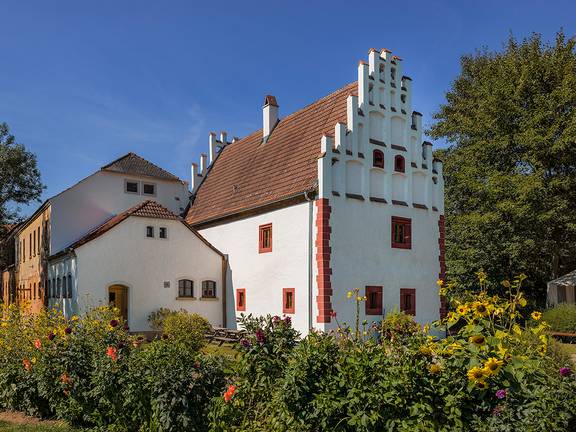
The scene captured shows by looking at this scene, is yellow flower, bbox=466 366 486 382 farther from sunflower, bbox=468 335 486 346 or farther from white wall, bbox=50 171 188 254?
white wall, bbox=50 171 188 254

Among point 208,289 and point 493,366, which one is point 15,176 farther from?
point 493,366

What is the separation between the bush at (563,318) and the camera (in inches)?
954

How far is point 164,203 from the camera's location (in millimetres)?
31031

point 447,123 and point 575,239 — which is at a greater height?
point 447,123

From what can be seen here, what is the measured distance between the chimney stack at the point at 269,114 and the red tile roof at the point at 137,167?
6.28m

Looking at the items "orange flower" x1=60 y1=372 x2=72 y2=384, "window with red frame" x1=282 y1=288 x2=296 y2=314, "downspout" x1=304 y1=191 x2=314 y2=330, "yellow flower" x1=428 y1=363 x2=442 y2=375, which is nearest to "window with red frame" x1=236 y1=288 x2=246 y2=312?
"window with red frame" x1=282 y1=288 x2=296 y2=314

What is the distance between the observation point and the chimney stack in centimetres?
2942

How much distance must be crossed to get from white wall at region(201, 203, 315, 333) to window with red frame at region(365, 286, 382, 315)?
2620 millimetres

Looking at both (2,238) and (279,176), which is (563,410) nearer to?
(279,176)

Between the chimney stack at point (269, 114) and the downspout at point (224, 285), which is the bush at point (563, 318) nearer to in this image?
the downspout at point (224, 285)

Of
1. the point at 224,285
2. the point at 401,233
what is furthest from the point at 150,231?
the point at 401,233

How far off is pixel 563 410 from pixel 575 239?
31092 mm

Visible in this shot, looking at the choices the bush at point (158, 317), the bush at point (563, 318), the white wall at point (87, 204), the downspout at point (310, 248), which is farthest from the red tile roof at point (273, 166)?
the bush at point (563, 318)

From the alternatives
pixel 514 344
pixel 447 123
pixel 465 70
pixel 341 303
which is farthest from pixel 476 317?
pixel 465 70
